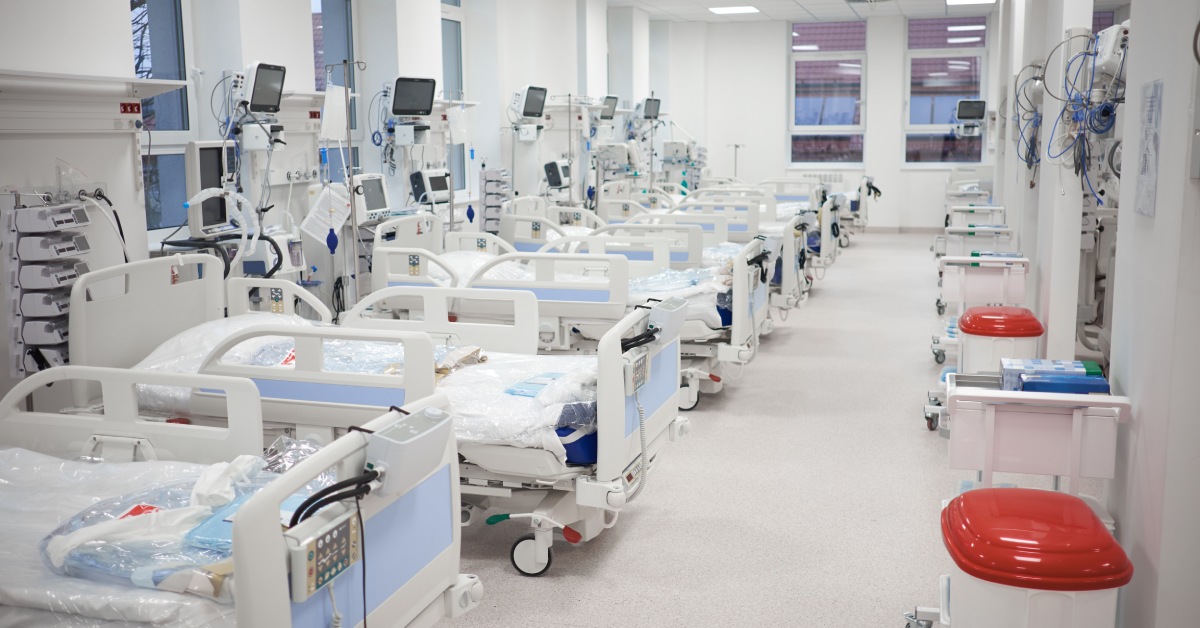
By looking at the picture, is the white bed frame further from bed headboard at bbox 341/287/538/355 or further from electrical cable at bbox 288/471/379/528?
electrical cable at bbox 288/471/379/528

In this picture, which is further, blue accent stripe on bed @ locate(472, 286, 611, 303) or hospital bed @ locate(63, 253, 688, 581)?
A: blue accent stripe on bed @ locate(472, 286, 611, 303)

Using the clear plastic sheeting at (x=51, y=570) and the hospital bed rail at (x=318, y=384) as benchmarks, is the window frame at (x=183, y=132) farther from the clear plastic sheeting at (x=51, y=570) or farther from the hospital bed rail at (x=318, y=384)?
the clear plastic sheeting at (x=51, y=570)

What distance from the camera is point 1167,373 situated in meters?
2.29

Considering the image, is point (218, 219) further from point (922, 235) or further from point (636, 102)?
point (922, 235)

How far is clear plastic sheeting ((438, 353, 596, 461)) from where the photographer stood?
320 centimetres

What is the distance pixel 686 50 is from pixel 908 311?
745cm

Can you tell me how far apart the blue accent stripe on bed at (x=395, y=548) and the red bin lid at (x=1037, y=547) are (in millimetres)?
1178

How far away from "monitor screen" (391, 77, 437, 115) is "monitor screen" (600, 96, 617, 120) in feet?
12.3

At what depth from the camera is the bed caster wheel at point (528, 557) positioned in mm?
3424

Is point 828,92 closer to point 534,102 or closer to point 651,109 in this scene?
point 651,109

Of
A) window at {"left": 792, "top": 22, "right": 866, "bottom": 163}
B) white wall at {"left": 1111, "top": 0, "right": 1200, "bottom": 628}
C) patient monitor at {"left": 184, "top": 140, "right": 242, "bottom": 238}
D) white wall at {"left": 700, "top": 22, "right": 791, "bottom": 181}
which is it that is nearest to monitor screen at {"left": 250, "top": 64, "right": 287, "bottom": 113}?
patient monitor at {"left": 184, "top": 140, "right": 242, "bottom": 238}

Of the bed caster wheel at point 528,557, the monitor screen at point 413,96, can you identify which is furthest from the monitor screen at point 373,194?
the bed caster wheel at point 528,557

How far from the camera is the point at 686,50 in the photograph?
1470cm

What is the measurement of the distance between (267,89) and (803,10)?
→ 30.0 feet
